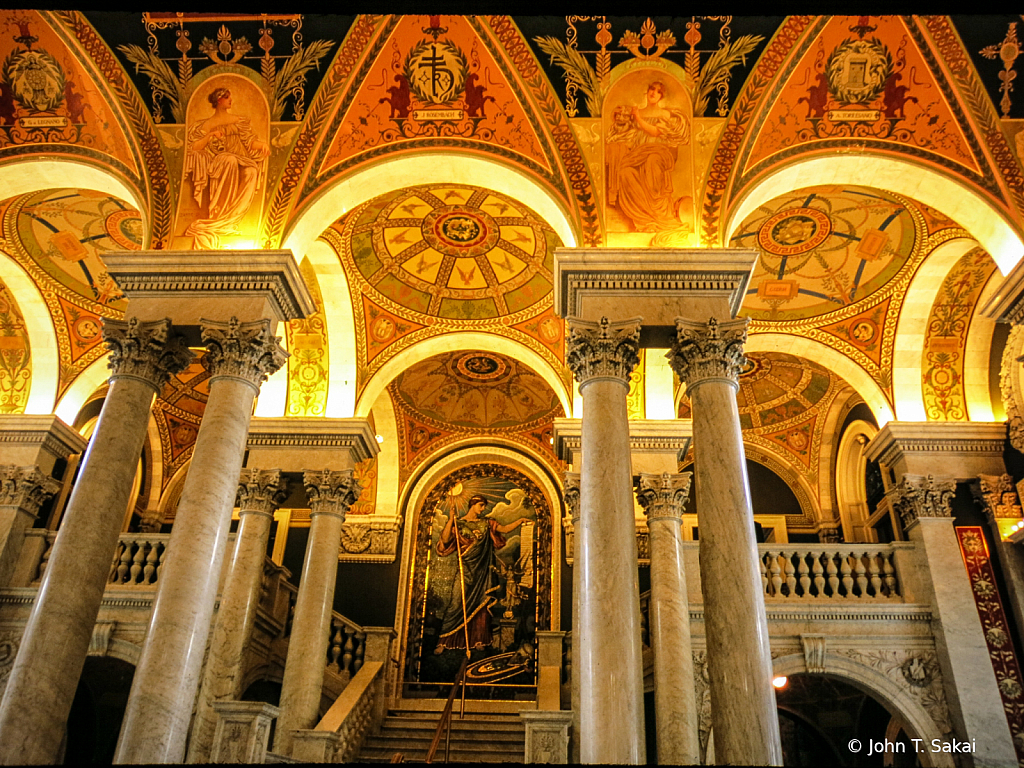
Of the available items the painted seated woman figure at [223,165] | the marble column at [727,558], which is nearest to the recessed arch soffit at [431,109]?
the painted seated woman figure at [223,165]

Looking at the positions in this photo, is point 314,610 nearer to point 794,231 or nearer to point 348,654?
point 348,654

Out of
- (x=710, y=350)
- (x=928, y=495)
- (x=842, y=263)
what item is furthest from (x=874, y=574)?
(x=710, y=350)

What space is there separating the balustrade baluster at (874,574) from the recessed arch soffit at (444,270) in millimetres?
4640

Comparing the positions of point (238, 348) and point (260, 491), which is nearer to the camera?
point (238, 348)

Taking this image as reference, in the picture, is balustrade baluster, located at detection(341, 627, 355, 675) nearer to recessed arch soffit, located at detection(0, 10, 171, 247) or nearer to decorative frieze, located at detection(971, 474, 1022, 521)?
recessed arch soffit, located at detection(0, 10, 171, 247)

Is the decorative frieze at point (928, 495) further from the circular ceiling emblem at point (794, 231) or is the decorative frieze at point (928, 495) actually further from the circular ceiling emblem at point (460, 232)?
the circular ceiling emblem at point (460, 232)

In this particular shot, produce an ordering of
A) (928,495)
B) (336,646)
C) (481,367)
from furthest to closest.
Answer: (481,367) → (336,646) → (928,495)

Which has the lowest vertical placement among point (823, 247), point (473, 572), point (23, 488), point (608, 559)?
point (608, 559)

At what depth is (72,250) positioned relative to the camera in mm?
11516

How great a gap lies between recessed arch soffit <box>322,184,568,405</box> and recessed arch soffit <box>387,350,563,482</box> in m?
2.75

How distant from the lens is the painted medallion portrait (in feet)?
44.8

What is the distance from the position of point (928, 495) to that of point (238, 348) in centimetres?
840

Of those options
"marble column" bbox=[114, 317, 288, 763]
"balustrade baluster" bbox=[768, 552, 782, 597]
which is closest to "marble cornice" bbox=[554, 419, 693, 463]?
"balustrade baluster" bbox=[768, 552, 782, 597]

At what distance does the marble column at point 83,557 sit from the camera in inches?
227
